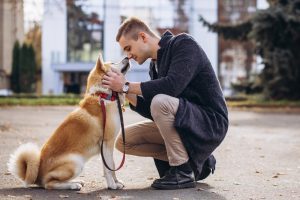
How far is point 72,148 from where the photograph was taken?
519 cm

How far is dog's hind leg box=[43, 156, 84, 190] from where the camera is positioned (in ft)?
16.9

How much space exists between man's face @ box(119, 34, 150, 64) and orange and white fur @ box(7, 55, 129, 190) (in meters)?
0.28

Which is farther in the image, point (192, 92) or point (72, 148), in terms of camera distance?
point (192, 92)

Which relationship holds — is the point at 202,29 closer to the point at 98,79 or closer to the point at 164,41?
the point at 164,41

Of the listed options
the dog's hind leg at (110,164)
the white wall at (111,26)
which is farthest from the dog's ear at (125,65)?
the white wall at (111,26)

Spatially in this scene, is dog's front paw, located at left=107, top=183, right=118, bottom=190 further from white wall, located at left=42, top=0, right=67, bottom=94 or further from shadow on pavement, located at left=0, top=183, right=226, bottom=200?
white wall, located at left=42, top=0, right=67, bottom=94

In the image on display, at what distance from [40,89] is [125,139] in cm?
4630

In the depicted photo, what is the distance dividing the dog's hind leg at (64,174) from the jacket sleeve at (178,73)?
87cm

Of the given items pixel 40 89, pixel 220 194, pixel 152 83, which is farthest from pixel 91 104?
pixel 40 89

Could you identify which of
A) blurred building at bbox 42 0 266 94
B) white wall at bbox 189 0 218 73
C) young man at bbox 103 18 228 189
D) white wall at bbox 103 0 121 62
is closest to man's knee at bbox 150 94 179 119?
young man at bbox 103 18 228 189

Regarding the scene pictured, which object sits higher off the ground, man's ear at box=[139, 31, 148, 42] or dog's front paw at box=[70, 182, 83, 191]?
man's ear at box=[139, 31, 148, 42]

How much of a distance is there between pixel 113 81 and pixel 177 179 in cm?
106

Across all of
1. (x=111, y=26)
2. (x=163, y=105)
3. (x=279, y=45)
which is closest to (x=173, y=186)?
(x=163, y=105)

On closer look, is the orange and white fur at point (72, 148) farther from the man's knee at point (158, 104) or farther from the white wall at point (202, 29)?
the white wall at point (202, 29)
